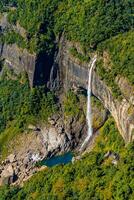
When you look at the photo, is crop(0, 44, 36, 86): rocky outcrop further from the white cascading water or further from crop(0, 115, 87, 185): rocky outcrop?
the white cascading water

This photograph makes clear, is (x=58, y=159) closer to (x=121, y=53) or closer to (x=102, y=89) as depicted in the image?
(x=102, y=89)

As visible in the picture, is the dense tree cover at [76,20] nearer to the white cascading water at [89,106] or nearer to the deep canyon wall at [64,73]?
the deep canyon wall at [64,73]

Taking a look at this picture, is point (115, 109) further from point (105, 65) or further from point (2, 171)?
point (2, 171)

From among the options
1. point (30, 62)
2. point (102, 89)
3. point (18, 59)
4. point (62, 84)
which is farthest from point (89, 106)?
point (18, 59)

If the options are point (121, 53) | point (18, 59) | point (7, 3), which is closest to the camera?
point (121, 53)

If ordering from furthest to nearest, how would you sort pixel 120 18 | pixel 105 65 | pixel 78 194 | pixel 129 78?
pixel 120 18
pixel 105 65
pixel 129 78
pixel 78 194

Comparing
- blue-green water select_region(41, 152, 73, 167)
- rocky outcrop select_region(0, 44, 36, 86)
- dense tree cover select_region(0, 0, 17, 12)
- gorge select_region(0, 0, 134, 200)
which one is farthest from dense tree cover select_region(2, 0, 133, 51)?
blue-green water select_region(41, 152, 73, 167)

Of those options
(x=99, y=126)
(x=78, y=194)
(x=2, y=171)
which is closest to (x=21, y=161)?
(x=2, y=171)
